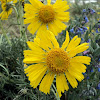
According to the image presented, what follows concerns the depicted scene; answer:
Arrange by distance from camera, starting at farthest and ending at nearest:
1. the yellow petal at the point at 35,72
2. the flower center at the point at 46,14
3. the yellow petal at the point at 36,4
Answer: the flower center at the point at 46,14
the yellow petal at the point at 36,4
the yellow petal at the point at 35,72

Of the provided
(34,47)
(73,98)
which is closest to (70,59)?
(34,47)

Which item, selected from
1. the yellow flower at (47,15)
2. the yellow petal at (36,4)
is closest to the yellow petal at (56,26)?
the yellow flower at (47,15)

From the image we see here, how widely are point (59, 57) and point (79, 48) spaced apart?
0.21 m

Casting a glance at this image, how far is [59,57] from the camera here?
1281mm

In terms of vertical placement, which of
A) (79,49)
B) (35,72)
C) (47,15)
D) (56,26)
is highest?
(47,15)

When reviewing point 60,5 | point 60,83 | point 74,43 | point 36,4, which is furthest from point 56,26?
point 60,83

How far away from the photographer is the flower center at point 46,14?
5.58 ft

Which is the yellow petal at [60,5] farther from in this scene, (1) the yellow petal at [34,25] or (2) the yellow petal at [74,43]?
(2) the yellow petal at [74,43]

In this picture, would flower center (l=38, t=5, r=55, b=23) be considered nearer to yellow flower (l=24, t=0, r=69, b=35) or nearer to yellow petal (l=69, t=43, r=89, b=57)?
yellow flower (l=24, t=0, r=69, b=35)

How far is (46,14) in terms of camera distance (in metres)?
1.74

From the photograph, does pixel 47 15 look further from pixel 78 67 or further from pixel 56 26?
pixel 78 67

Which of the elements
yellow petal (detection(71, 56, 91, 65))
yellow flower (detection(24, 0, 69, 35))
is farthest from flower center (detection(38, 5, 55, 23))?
yellow petal (detection(71, 56, 91, 65))

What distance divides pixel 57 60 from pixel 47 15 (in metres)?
0.74

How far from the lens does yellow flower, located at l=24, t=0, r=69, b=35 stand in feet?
5.42
